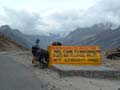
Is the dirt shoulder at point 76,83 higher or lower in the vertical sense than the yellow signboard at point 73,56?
lower

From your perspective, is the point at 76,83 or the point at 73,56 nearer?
the point at 76,83

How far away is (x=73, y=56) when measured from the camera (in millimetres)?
25453

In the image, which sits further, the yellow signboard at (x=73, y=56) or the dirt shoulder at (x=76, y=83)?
the yellow signboard at (x=73, y=56)

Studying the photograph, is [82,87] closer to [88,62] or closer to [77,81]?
[77,81]

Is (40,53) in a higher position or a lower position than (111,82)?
higher

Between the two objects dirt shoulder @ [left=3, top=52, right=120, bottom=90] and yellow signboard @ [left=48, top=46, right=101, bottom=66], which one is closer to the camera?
dirt shoulder @ [left=3, top=52, right=120, bottom=90]

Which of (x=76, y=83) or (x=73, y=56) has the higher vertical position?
(x=73, y=56)

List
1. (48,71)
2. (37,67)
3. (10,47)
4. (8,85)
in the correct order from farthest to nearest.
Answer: (10,47) → (37,67) → (48,71) → (8,85)

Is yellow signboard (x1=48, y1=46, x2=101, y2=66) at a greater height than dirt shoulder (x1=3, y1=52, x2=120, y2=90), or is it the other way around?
yellow signboard (x1=48, y1=46, x2=101, y2=66)

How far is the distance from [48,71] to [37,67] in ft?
7.72

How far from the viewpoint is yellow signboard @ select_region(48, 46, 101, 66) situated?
25319mm

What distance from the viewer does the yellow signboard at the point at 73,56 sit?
83.1 ft

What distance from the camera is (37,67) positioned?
2538cm

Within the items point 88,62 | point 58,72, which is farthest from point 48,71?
point 88,62
